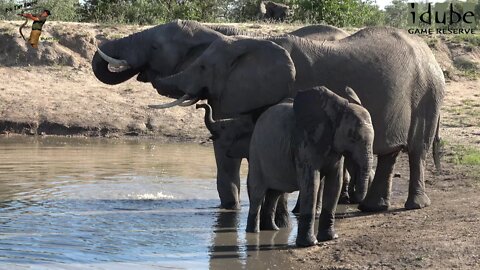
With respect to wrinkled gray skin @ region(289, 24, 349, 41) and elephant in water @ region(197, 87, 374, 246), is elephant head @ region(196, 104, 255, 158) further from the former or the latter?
wrinkled gray skin @ region(289, 24, 349, 41)

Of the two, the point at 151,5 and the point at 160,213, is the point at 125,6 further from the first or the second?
the point at 160,213

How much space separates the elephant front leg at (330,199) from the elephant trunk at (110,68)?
380 centimetres

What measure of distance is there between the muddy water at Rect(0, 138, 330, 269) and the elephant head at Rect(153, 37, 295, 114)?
1.34 metres

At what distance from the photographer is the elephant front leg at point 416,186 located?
11.4m

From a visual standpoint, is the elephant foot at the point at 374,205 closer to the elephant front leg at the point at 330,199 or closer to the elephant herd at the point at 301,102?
the elephant herd at the point at 301,102

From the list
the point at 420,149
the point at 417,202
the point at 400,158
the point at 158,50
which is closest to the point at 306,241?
the point at 417,202

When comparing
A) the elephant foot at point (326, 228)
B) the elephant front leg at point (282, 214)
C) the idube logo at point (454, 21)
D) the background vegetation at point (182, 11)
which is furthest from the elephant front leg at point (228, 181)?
the idube logo at point (454, 21)

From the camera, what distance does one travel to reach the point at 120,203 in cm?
1207

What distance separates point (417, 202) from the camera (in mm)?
11406

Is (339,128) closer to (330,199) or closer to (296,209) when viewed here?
(330,199)

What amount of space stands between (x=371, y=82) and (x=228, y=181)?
201cm

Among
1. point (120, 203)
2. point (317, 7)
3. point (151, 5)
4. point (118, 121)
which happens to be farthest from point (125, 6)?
point (120, 203)

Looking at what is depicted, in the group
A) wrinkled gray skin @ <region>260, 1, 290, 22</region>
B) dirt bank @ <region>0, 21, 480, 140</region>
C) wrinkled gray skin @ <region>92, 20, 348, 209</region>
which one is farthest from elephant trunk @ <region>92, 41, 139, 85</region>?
→ wrinkled gray skin @ <region>260, 1, 290, 22</region>

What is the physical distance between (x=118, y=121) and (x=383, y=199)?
9224 mm
